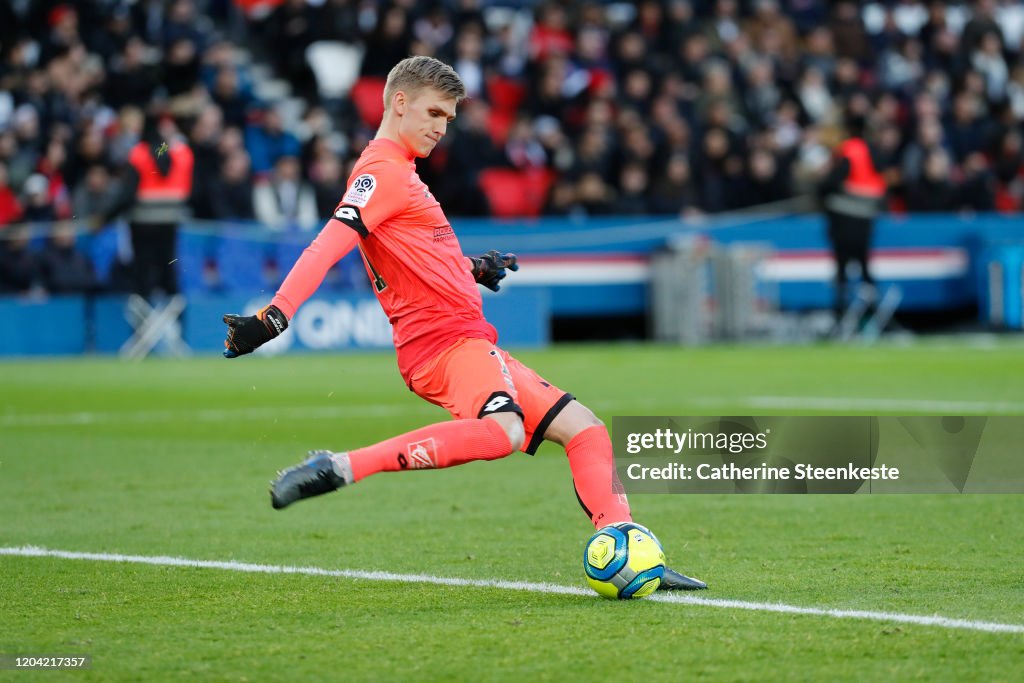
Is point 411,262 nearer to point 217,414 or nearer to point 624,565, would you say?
point 624,565

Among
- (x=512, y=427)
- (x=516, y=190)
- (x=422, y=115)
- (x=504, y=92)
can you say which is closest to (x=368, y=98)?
(x=504, y=92)

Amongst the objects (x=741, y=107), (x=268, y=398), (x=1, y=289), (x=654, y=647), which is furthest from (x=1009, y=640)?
(x=741, y=107)

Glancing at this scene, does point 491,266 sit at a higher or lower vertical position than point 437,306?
higher

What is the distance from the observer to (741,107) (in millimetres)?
25297

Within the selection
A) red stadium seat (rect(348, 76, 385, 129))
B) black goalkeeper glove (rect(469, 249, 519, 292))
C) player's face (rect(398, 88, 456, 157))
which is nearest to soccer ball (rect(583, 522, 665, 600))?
black goalkeeper glove (rect(469, 249, 519, 292))

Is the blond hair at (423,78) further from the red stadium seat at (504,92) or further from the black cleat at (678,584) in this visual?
the red stadium seat at (504,92)

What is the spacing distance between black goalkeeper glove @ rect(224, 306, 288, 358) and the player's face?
3.30 ft

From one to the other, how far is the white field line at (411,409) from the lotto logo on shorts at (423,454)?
677 centimetres

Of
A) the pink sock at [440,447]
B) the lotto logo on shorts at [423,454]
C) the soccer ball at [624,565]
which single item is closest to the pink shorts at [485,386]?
the pink sock at [440,447]

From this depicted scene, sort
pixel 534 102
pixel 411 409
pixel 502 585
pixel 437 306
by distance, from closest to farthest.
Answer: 1. pixel 502 585
2. pixel 437 306
3. pixel 411 409
4. pixel 534 102

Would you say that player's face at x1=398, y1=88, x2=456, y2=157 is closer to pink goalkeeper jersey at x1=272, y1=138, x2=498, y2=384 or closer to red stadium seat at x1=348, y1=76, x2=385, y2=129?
pink goalkeeper jersey at x1=272, y1=138, x2=498, y2=384

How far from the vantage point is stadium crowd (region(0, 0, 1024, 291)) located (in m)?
21.0

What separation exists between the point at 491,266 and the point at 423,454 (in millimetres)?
1134

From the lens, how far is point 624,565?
18.1 ft
